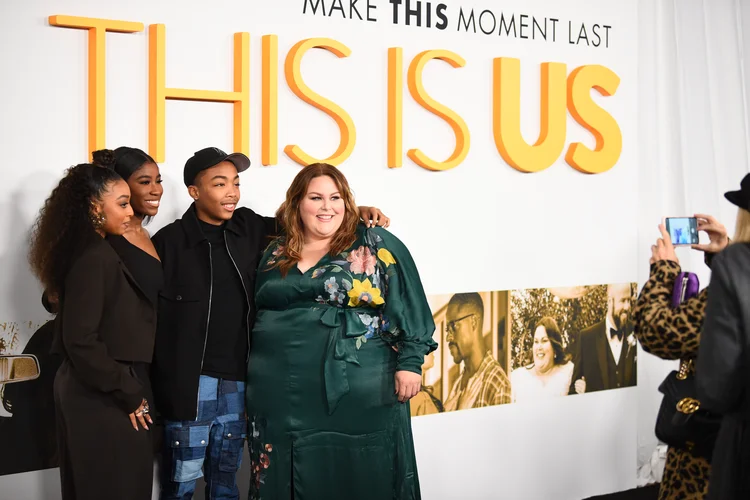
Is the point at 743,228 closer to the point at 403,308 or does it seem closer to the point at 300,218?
the point at 403,308

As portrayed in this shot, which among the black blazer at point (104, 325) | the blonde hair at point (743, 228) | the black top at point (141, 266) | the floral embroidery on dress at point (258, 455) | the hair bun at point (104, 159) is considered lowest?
the floral embroidery on dress at point (258, 455)

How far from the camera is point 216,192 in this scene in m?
3.07

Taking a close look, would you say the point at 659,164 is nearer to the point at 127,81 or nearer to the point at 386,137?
the point at 386,137

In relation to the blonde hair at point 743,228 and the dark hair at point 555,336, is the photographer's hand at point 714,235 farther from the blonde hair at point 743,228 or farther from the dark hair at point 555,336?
the dark hair at point 555,336

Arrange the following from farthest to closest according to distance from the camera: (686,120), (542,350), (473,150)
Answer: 1. (686,120)
2. (542,350)
3. (473,150)

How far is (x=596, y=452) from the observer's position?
4.72 meters

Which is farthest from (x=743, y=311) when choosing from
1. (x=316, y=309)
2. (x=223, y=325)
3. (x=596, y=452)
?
(x=596, y=452)

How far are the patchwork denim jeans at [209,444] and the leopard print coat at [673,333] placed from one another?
142 centimetres

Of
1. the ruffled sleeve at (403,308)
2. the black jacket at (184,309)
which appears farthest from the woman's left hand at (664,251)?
the black jacket at (184,309)

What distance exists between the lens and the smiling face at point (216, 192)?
3.07 metres

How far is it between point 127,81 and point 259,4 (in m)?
0.66

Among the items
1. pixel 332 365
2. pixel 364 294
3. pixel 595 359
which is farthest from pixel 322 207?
pixel 595 359

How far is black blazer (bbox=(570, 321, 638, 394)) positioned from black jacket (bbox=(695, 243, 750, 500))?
245 cm

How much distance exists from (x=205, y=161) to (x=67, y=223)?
0.54 m
